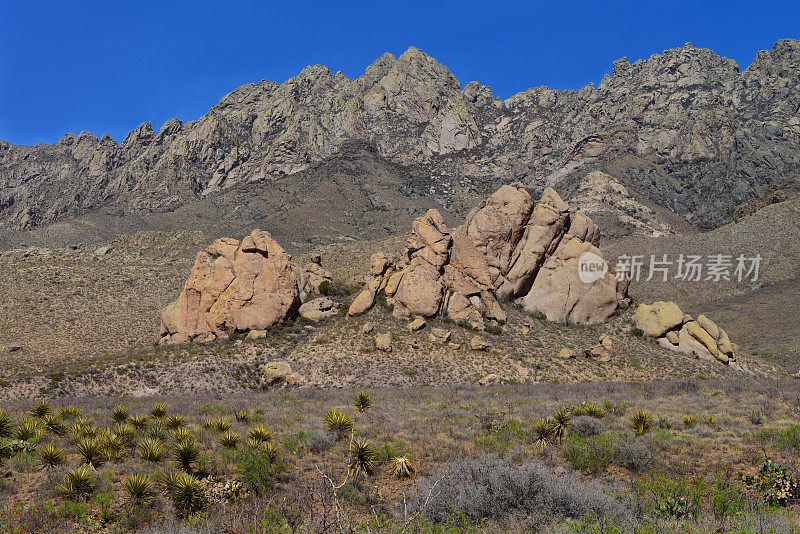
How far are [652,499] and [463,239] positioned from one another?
31017 mm

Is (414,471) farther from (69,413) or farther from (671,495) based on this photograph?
(69,413)

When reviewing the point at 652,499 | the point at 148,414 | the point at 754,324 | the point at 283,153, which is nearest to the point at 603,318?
the point at 754,324

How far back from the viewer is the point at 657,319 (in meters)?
35.6

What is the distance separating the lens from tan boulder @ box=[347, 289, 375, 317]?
3516 centimetres

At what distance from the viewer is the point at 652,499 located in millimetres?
8156

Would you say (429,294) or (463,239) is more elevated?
(463,239)

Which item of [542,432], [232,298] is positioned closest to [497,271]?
[232,298]

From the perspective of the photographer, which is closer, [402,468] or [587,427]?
[402,468]

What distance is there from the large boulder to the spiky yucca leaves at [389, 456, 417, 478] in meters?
25.5

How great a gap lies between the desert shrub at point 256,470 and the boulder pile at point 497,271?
24.2 m

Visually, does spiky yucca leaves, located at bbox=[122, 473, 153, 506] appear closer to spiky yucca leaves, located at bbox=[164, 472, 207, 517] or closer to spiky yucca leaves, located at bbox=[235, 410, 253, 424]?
spiky yucca leaves, located at bbox=[164, 472, 207, 517]

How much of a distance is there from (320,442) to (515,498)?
6018 mm

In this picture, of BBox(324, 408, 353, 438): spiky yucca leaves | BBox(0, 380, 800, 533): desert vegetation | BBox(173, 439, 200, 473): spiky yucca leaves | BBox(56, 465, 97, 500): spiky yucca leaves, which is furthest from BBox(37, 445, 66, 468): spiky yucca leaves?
BBox(324, 408, 353, 438): spiky yucca leaves

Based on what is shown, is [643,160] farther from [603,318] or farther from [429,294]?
[429,294]
